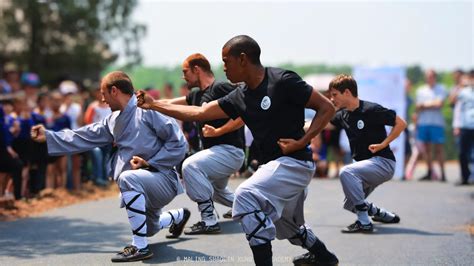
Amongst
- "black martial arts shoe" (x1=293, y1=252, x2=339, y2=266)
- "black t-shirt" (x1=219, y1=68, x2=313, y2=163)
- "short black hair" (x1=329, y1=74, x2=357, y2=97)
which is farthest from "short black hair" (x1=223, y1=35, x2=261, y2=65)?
"short black hair" (x1=329, y1=74, x2=357, y2=97)

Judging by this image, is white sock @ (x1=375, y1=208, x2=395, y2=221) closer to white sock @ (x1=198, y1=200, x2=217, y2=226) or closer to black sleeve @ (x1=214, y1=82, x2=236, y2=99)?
white sock @ (x1=198, y1=200, x2=217, y2=226)

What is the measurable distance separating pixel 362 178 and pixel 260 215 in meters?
3.55

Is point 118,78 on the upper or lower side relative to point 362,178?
upper

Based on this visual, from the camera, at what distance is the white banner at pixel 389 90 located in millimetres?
17844

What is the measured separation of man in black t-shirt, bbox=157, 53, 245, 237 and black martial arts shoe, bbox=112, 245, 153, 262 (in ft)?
5.22

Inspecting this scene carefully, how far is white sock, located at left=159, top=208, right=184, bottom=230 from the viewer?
8.73 metres

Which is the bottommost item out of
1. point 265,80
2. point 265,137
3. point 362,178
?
point 362,178

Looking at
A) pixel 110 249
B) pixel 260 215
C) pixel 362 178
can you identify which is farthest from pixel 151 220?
pixel 362 178

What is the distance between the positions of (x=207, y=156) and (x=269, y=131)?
2736 mm

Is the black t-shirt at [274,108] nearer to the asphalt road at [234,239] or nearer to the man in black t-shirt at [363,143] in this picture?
the asphalt road at [234,239]

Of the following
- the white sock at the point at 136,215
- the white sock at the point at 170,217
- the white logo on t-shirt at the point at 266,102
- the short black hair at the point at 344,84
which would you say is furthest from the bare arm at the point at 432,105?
the white logo on t-shirt at the point at 266,102

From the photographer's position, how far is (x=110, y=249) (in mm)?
8594

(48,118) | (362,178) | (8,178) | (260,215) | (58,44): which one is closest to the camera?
(260,215)

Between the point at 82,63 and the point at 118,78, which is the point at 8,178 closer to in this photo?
the point at 118,78
